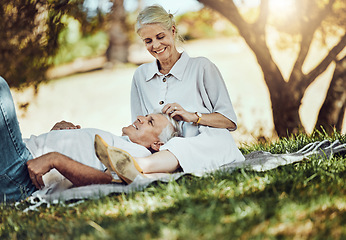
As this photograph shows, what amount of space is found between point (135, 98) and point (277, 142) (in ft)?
4.93

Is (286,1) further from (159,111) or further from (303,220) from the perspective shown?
(303,220)

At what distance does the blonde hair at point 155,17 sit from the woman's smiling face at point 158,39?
3cm

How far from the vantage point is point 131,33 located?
17266 mm

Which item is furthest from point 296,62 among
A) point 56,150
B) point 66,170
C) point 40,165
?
point 40,165

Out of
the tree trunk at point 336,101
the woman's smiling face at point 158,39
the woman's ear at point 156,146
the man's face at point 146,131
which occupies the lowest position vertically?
the tree trunk at point 336,101

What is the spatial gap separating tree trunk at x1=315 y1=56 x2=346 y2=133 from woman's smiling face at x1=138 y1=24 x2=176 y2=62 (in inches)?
102

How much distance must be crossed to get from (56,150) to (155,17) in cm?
136

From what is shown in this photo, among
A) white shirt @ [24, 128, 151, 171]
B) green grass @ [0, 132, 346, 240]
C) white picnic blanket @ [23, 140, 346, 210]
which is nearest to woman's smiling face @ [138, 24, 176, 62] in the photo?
white shirt @ [24, 128, 151, 171]

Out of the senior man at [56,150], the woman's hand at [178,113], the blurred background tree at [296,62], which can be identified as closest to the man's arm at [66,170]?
the senior man at [56,150]

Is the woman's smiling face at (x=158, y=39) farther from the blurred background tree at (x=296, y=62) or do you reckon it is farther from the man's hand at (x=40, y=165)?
the blurred background tree at (x=296, y=62)

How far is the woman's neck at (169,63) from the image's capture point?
382 cm

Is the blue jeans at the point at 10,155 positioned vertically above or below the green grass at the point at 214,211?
above

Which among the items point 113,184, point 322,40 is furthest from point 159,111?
point 322,40

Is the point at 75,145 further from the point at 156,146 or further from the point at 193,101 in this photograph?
the point at 193,101
